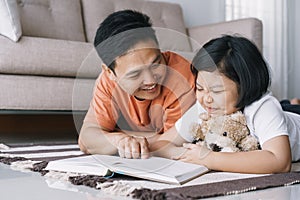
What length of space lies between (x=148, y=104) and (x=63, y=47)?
1.02 metres

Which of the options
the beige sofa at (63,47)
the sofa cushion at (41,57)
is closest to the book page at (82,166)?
the beige sofa at (63,47)

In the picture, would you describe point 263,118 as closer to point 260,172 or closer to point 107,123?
point 260,172

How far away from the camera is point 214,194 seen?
86cm

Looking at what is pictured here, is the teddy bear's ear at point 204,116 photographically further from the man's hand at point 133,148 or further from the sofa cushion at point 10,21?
the sofa cushion at point 10,21

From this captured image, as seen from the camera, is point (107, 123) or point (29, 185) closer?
point (29, 185)

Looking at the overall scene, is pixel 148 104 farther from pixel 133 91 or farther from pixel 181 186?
pixel 181 186

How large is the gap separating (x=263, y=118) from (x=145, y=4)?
2.06m

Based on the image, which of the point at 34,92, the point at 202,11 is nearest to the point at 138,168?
the point at 34,92

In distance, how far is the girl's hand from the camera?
3.65 ft

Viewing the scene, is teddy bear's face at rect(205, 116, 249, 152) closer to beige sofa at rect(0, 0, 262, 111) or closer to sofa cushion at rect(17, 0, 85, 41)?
beige sofa at rect(0, 0, 262, 111)

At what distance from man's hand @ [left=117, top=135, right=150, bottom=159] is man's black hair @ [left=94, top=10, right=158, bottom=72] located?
174 millimetres

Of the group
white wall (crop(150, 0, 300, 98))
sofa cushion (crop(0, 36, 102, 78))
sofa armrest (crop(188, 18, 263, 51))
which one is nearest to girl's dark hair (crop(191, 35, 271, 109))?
sofa cushion (crop(0, 36, 102, 78))

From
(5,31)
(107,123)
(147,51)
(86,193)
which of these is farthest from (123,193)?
(5,31)

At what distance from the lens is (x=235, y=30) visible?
273 centimetres
